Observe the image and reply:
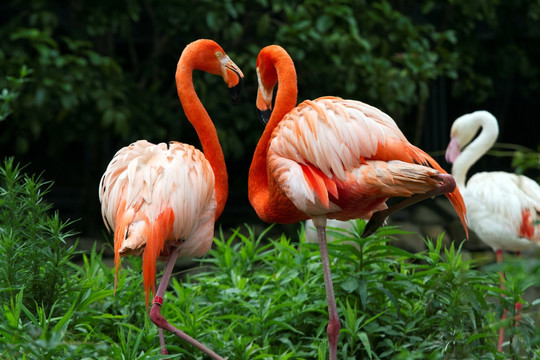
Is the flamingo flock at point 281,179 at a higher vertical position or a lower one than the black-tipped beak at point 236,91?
lower

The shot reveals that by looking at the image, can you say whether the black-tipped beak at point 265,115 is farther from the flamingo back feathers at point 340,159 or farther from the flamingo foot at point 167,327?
the flamingo foot at point 167,327

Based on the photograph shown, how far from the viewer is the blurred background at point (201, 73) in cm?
502

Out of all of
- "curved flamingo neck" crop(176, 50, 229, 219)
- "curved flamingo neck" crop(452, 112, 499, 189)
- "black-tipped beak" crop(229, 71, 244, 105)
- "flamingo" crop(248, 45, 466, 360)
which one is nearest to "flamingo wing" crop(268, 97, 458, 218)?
"flamingo" crop(248, 45, 466, 360)

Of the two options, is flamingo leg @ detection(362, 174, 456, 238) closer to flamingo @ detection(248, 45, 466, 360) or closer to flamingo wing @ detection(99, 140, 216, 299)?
flamingo @ detection(248, 45, 466, 360)

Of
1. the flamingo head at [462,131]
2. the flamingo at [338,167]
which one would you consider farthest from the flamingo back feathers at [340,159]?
the flamingo head at [462,131]

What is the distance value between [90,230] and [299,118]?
12.0ft

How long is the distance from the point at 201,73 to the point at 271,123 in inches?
107

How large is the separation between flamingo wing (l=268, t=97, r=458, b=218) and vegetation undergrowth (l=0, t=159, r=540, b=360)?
48cm

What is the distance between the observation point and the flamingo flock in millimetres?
2676

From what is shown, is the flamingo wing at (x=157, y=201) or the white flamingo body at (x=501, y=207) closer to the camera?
the flamingo wing at (x=157, y=201)

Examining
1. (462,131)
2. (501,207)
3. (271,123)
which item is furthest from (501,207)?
(271,123)

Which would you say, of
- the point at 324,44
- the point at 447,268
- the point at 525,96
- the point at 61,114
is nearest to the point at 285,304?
the point at 447,268

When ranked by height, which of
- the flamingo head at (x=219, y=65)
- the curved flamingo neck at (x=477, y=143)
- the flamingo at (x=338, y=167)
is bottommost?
the curved flamingo neck at (x=477, y=143)

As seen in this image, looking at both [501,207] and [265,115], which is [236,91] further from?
[501,207]
